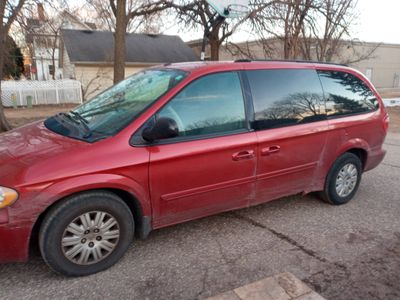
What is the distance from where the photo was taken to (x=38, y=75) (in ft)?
129

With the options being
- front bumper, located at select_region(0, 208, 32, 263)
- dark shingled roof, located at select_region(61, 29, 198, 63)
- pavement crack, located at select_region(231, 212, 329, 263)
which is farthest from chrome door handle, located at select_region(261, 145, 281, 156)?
dark shingled roof, located at select_region(61, 29, 198, 63)

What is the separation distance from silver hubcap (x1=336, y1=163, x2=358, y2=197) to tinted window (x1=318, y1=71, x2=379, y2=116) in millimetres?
719

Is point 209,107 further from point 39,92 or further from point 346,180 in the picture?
point 39,92

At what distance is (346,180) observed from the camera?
14.6 feet

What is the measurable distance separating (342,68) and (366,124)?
781mm

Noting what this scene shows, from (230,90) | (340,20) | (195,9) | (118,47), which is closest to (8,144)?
(230,90)

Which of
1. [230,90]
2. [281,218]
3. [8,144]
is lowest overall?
[281,218]

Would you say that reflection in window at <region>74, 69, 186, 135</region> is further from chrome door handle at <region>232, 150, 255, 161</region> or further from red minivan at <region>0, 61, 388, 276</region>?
chrome door handle at <region>232, 150, 255, 161</region>

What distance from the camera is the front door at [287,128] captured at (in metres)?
3.53

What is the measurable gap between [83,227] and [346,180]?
3.29 m

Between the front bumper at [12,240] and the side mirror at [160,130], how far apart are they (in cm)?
112

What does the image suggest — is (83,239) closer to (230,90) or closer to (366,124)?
(230,90)

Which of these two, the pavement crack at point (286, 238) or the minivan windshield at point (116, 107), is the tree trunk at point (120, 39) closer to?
the minivan windshield at point (116, 107)

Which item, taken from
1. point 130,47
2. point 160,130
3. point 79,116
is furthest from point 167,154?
point 130,47
